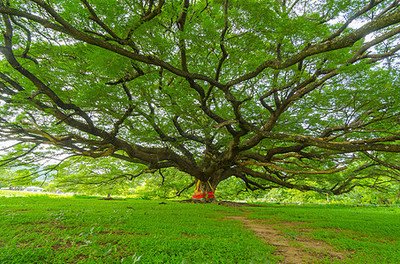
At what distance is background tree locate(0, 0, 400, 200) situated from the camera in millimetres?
4086

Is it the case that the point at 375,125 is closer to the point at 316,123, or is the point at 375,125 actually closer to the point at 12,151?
the point at 316,123

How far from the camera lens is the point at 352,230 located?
503 centimetres

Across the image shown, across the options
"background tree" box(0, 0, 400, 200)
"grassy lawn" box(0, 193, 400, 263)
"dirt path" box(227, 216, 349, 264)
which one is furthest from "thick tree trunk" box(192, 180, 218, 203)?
"dirt path" box(227, 216, 349, 264)

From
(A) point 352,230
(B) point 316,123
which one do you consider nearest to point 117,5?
(A) point 352,230

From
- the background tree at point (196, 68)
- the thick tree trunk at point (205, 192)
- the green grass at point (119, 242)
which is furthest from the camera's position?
the thick tree trunk at point (205, 192)

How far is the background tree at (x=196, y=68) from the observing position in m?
4.09

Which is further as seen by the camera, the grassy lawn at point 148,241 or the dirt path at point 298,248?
the dirt path at point 298,248

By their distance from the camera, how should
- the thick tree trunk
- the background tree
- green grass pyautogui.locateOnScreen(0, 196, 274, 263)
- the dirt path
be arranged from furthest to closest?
the thick tree trunk → the background tree → the dirt path → green grass pyautogui.locateOnScreen(0, 196, 274, 263)

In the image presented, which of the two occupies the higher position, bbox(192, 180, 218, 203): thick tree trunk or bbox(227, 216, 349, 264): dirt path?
bbox(192, 180, 218, 203): thick tree trunk

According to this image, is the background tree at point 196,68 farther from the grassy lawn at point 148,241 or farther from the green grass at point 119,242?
the green grass at point 119,242

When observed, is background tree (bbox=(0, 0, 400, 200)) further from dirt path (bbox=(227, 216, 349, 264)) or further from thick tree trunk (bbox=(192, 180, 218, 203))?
thick tree trunk (bbox=(192, 180, 218, 203))

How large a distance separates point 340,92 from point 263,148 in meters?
4.59

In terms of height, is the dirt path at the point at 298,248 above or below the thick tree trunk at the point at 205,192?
below

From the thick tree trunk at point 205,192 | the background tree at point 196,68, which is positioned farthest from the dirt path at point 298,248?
the thick tree trunk at point 205,192
